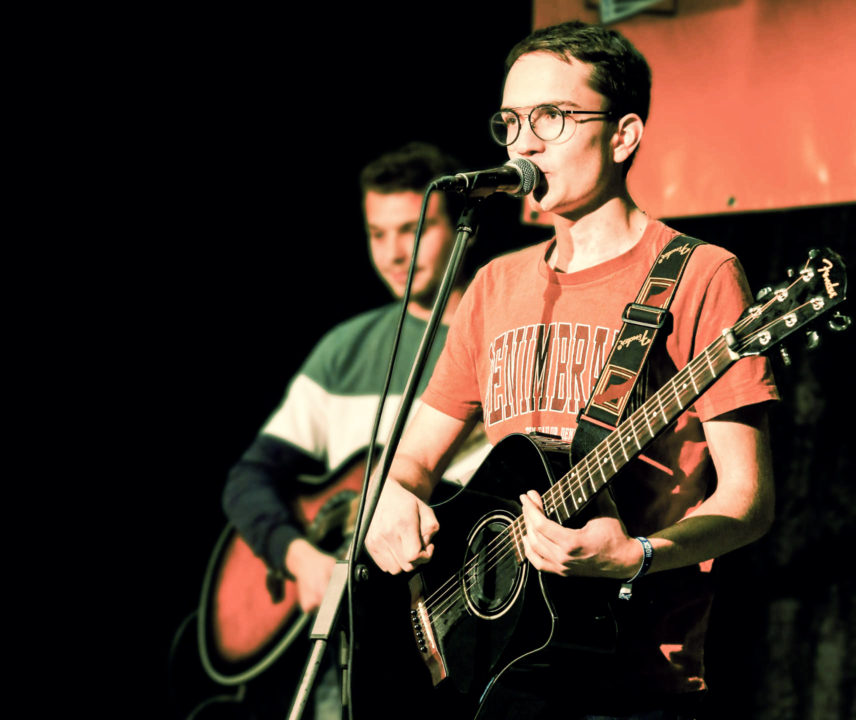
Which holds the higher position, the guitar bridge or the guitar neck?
the guitar neck

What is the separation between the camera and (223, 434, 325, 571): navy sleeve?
335 centimetres

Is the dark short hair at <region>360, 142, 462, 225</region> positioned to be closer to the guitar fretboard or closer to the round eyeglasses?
the round eyeglasses

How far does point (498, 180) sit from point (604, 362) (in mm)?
394

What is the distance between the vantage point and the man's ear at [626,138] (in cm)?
188

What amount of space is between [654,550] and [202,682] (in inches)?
102

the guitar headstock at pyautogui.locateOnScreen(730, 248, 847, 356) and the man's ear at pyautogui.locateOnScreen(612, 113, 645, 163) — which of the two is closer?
the guitar headstock at pyautogui.locateOnScreen(730, 248, 847, 356)

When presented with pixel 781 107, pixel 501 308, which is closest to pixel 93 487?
pixel 501 308

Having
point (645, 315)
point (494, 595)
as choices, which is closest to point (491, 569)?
point (494, 595)

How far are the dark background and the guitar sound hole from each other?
189cm

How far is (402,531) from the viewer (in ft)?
6.02

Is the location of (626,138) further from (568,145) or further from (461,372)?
(461,372)

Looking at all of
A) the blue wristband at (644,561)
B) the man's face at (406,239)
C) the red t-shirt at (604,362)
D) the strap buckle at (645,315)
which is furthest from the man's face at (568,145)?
the man's face at (406,239)

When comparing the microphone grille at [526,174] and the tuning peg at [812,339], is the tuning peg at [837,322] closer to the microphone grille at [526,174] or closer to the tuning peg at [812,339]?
the tuning peg at [812,339]

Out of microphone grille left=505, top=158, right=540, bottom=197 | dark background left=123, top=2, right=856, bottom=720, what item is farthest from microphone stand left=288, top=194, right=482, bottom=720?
dark background left=123, top=2, right=856, bottom=720
